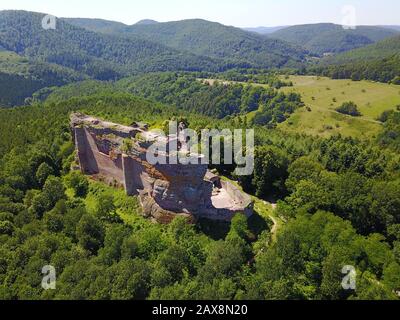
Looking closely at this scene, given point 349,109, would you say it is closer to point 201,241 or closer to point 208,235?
point 208,235

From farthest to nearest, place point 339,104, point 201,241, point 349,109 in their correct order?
point 339,104
point 349,109
point 201,241

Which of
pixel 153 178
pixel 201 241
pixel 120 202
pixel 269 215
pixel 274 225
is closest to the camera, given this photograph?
pixel 201 241

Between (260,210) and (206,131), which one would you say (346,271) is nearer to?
(260,210)

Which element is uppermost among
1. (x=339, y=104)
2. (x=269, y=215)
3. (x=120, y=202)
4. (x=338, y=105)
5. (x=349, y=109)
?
(x=339, y=104)

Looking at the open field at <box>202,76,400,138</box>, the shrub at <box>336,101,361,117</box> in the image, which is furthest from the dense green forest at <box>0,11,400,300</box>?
the shrub at <box>336,101,361,117</box>

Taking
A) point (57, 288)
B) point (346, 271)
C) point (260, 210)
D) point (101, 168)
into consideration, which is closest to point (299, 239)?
point (346, 271)

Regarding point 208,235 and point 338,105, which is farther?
point 338,105

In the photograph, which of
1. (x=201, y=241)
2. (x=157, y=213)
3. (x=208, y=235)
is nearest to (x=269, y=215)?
(x=208, y=235)
